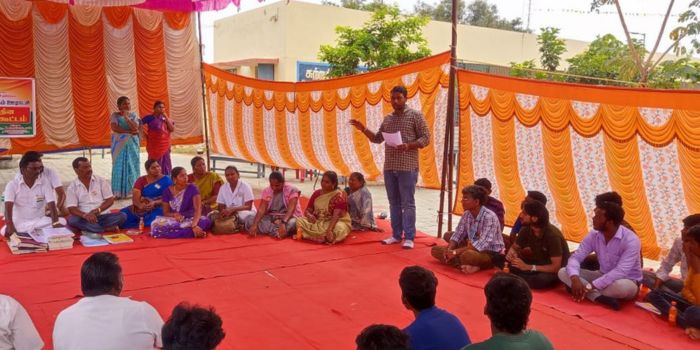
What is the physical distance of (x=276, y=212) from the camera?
20.9 feet

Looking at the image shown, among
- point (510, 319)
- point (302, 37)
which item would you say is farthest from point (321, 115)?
point (302, 37)

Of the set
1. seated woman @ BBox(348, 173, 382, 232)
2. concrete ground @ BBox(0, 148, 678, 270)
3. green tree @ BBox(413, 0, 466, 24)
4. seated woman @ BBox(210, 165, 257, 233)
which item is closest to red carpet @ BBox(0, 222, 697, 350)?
seated woman @ BBox(210, 165, 257, 233)

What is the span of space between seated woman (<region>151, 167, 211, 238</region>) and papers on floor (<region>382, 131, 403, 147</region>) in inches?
80.5

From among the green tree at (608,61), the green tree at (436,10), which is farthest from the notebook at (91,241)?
the green tree at (436,10)

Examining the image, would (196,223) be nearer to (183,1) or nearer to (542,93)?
(542,93)

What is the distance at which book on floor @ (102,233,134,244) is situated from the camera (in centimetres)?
591

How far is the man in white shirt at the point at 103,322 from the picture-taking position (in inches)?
88.0

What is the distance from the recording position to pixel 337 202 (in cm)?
612

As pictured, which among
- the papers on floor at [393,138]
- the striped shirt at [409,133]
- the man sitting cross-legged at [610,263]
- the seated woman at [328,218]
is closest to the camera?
the man sitting cross-legged at [610,263]

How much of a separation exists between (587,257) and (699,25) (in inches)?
219

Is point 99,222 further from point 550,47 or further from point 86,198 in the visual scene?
point 550,47

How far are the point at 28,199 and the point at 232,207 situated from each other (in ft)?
6.28

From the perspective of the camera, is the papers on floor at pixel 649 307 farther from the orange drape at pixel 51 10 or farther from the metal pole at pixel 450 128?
the orange drape at pixel 51 10

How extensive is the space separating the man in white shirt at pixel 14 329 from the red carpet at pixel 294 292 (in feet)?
3.88
